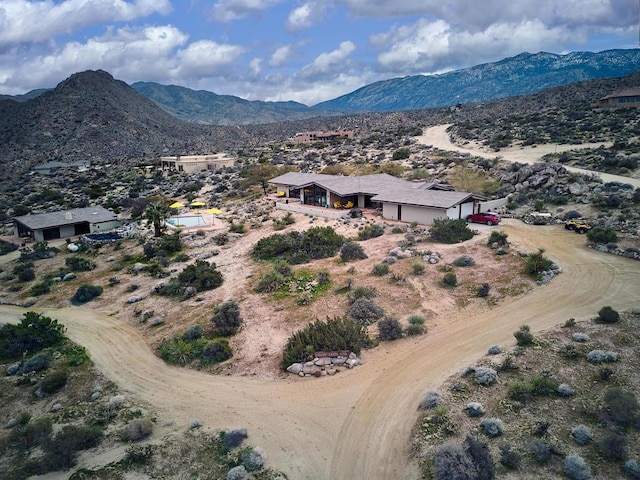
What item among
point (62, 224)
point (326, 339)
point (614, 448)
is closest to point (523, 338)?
point (614, 448)

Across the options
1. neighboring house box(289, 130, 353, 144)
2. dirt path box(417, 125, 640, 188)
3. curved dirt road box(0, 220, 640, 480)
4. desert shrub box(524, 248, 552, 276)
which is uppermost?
neighboring house box(289, 130, 353, 144)

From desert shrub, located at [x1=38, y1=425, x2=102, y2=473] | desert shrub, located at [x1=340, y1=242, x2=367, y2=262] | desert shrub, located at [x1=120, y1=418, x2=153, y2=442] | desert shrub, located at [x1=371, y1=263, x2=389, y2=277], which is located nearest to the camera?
desert shrub, located at [x1=38, y1=425, x2=102, y2=473]

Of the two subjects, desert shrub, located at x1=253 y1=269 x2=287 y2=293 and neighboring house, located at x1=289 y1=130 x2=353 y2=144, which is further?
neighboring house, located at x1=289 y1=130 x2=353 y2=144

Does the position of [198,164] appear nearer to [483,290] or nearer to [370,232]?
[370,232]

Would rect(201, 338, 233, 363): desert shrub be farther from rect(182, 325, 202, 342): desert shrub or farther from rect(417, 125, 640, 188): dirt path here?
rect(417, 125, 640, 188): dirt path

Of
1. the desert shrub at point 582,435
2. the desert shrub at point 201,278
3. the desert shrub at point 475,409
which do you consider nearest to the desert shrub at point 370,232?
the desert shrub at point 201,278

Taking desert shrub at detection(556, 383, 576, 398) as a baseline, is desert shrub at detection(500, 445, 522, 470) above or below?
below

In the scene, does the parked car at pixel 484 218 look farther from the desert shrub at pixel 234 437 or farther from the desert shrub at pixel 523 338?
the desert shrub at pixel 234 437

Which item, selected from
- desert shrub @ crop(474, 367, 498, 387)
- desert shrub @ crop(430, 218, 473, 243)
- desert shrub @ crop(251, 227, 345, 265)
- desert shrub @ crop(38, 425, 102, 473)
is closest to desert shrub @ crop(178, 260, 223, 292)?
desert shrub @ crop(251, 227, 345, 265)
